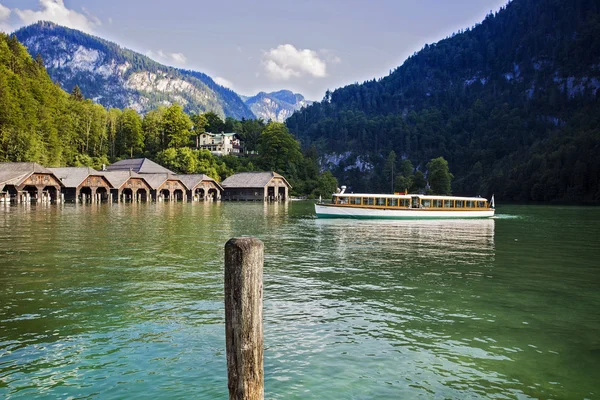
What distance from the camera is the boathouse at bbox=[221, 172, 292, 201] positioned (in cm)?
9556

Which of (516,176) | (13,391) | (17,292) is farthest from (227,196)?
(13,391)

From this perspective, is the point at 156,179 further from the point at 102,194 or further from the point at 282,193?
the point at 282,193

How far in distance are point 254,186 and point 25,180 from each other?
41.8 metres

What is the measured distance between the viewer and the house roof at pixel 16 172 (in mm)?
61928

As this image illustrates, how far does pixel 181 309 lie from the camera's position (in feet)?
39.1

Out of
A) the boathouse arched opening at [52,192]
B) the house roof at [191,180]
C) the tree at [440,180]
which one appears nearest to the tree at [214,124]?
the house roof at [191,180]

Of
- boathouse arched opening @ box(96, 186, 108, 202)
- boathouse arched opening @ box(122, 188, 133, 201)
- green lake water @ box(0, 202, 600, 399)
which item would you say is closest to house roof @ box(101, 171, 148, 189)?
boathouse arched opening @ box(96, 186, 108, 202)

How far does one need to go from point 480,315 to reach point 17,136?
79.2 metres

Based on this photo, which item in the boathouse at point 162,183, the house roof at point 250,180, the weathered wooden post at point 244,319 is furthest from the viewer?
the house roof at point 250,180

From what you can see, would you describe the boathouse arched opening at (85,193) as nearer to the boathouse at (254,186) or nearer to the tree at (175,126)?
the boathouse at (254,186)

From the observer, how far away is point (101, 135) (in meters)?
108

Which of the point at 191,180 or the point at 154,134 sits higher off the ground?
the point at 154,134

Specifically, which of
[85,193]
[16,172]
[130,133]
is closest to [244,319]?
[16,172]

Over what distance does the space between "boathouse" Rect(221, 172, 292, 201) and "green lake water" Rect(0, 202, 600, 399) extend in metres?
74.0
